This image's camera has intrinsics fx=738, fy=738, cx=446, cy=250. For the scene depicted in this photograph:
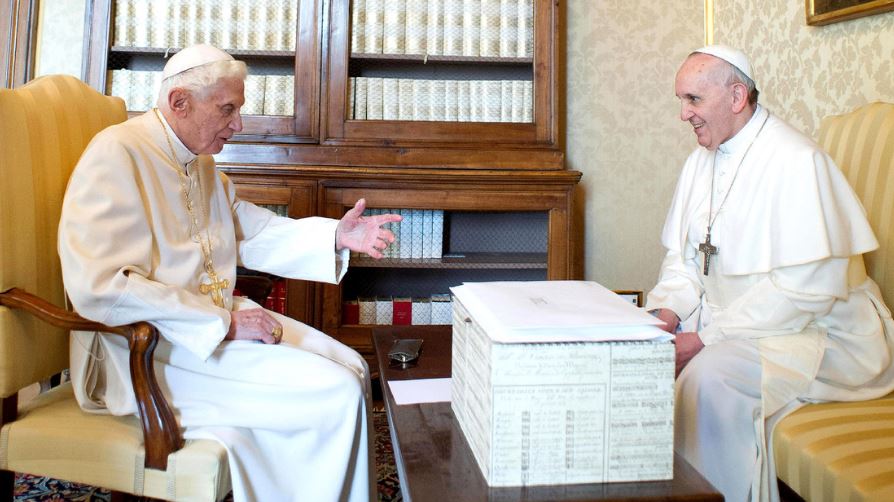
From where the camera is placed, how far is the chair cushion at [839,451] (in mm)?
1580

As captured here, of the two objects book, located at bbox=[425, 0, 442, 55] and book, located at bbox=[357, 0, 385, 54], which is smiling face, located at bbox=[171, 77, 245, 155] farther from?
book, located at bbox=[425, 0, 442, 55]

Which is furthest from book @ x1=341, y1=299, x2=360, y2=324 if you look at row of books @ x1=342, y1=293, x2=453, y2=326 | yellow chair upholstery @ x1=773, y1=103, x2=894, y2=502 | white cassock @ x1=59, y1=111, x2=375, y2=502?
yellow chair upholstery @ x1=773, y1=103, x2=894, y2=502

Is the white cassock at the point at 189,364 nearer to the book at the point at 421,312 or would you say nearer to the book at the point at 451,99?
the book at the point at 421,312

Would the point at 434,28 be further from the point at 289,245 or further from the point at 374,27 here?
the point at 289,245

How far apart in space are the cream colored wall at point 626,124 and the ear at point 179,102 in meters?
2.61

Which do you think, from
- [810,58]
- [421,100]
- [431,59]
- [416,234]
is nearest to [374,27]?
[431,59]

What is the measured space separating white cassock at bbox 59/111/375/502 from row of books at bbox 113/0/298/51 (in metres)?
1.79

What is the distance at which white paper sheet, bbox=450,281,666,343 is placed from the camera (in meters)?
1.23

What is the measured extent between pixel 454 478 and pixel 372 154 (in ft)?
8.82

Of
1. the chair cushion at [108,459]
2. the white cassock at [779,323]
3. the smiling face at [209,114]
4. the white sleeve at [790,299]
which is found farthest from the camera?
the smiling face at [209,114]

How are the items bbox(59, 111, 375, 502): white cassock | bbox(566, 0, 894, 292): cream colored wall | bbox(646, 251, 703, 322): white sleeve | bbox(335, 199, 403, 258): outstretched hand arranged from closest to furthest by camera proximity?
bbox(59, 111, 375, 502): white cassock < bbox(335, 199, 403, 258): outstretched hand < bbox(646, 251, 703, 322): white sleeve < bbox(566, 0, 894, 292): cream colored wall

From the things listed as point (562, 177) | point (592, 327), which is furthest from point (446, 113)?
point (592, 327)

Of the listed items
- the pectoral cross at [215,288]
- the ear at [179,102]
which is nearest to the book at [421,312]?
the pectoral cross at [215,288]

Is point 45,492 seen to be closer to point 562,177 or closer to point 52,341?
point 52,341
